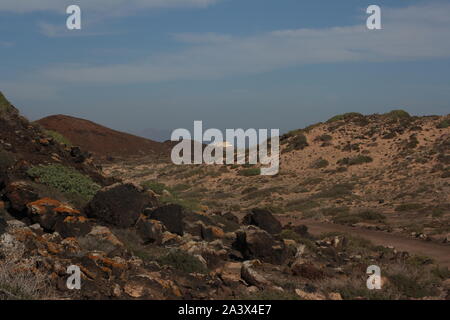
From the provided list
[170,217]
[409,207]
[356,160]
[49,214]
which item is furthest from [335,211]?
[49,214]

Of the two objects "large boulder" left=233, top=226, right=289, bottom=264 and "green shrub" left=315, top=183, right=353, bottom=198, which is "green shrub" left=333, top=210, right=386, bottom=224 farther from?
"large boulder" left=233, top=226, right=289, bottom=264

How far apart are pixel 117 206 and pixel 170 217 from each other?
5.17ft

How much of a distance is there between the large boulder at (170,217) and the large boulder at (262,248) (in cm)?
202

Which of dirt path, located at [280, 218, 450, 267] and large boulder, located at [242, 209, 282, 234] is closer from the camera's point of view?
dirt path, located at [280, 218, 450, 267]

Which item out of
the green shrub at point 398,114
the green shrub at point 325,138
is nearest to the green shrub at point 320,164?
the green shrub at point 325,138

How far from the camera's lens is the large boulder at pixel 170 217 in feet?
40.5

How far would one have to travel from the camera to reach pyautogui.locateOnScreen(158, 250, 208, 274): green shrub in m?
9.02

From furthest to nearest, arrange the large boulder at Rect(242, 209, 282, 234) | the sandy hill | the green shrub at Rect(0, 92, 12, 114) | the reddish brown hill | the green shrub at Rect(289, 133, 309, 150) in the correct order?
the reddish brown hill < the green shrub at Rect(289, 133, 309, 150) < the sandy hill < the green shrub at Rect(0, 92, 12, 114) < the large boulder at Rect(242, 209, 282, 234)

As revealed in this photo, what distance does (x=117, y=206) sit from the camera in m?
11.5

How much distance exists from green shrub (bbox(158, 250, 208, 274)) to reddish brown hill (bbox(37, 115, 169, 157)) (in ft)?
178

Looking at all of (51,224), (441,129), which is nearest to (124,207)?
(51,224)

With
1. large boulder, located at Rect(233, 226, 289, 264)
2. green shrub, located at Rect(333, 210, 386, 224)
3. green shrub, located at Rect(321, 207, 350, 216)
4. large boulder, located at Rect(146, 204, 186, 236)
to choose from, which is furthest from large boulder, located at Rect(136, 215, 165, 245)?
green shrub, located at Rect(321, 207, 350, 216)

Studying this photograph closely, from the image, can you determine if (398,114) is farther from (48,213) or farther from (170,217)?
(48,213)
